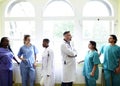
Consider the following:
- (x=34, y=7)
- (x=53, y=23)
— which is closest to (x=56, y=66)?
(x=53, y=23)

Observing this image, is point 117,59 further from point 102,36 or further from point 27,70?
point 27,70

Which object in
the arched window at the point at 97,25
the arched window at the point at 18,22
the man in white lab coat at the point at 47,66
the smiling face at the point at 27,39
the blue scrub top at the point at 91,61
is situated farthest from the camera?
the arched window at the point at 18,22

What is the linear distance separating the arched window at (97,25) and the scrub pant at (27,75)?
1.55m

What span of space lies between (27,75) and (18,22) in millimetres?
1498

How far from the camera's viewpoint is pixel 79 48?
18.1 feet

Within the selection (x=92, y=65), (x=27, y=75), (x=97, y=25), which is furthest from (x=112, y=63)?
(x=27, y=75)

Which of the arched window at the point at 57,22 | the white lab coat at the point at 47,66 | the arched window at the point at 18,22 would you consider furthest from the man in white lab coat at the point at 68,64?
the arched window at the point at 18,22

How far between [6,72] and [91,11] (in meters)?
2.57

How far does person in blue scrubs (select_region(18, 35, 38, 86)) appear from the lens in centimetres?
495

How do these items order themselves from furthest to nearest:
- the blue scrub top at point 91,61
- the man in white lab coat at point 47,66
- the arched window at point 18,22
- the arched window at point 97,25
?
the arched window at point 18,22
the arched window at point 97,25
the man in white lab coat at point 47,66
the blue scrub top at point 91,61

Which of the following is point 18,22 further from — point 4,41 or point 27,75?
point 27,75

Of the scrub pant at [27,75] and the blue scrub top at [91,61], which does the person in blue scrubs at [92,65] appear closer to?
the blue scrub top at [91,61]

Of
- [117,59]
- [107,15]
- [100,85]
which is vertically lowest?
[100,85]

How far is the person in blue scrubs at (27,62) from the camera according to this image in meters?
4.95
